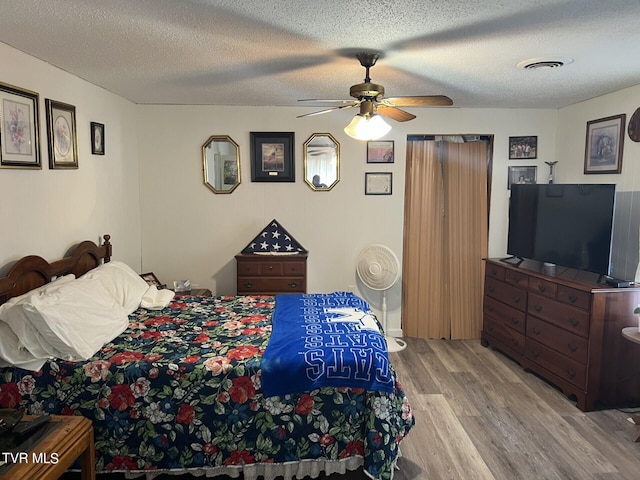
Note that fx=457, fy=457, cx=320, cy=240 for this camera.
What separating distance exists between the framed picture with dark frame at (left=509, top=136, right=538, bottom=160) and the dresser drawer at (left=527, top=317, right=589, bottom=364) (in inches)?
67.8

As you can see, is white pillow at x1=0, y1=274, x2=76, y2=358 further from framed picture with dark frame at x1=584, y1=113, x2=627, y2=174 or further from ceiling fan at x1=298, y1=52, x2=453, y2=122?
framed picture with dark frame at x1=584, y1=113, x2=627, y2=174

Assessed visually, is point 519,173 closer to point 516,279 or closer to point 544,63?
point 516,279

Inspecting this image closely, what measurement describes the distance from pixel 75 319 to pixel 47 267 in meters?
0.62

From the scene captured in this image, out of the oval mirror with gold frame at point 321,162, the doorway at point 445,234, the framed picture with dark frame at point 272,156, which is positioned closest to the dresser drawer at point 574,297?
the doorway at point 445,234

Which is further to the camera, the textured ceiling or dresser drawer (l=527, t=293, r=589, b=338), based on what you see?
dresser drawer (l=527, t=293, r=589, b=338)

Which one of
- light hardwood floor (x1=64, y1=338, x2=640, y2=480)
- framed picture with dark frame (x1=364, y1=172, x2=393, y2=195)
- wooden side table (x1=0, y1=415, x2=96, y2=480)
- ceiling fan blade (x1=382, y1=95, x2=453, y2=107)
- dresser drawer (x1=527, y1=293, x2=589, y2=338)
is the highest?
ceiling fan blade (x1=382, y1=95, x2=453, y2=107)

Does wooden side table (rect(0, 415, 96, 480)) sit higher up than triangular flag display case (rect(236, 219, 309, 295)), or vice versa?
triangular flag display case (rect(236, 219, 309, 295))

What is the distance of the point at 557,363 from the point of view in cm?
349

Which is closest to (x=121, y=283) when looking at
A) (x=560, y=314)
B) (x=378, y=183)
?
(x=378, y=183)

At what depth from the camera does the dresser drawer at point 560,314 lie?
3.23 metres

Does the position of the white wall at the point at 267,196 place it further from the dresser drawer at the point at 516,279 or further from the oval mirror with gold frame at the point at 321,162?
the dresser drawer at the point at 516,279

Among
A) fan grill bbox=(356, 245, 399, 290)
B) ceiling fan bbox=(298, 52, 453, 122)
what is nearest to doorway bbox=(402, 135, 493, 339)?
fan grill bbox=(356, 245, 399, 290)

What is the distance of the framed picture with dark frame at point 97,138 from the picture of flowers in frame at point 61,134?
272mm

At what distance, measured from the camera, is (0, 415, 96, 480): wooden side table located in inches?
69.4
